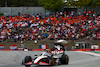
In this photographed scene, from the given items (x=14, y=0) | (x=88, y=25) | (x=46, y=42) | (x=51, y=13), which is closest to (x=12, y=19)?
(x=51, y=13)

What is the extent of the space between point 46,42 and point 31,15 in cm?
1092

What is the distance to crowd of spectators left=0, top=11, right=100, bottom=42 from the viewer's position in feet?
98.8

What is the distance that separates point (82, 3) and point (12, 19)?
11.1 meters

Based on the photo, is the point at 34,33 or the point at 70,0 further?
the point at 70,0

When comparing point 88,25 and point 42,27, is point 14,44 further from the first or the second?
point 88,25

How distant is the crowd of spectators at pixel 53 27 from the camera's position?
98.8ft

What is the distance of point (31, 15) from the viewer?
3809 centimetres

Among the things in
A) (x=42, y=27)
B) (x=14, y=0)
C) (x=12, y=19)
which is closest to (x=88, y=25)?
(x=42, y=27)

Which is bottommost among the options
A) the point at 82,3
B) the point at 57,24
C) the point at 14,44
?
the point at 14,44

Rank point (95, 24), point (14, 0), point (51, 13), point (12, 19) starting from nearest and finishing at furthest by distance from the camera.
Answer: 1. point (95, 24)
2. point (12, 19)
3. point (51, 13)
4. point (14, 0)

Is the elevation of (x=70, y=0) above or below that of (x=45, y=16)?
above

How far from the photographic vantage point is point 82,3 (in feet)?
120

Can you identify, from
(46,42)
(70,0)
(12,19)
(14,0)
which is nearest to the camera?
(46,42)

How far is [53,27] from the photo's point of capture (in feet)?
104
